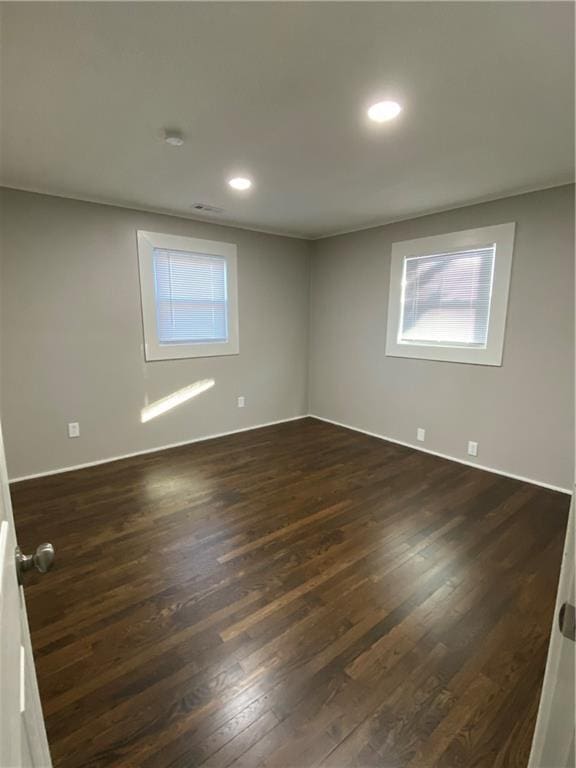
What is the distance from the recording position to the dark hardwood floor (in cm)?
123

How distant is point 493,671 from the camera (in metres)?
1.46

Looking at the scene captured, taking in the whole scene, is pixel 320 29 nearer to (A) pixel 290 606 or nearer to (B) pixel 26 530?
(A) pixel 290 606

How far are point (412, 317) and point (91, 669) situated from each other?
3.59 m

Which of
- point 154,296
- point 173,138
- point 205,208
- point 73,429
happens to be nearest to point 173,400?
point 73,429

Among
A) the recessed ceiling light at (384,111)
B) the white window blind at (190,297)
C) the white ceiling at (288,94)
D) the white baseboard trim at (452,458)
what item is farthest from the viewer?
the white window blind at (190,297)

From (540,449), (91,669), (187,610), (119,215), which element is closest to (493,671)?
(187,610)

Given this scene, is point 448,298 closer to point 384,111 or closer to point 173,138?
point 384,111

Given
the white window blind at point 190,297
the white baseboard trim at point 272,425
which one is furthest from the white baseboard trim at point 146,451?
the white window blind at point 190,297

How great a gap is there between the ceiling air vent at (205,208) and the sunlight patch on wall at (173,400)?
1.71m

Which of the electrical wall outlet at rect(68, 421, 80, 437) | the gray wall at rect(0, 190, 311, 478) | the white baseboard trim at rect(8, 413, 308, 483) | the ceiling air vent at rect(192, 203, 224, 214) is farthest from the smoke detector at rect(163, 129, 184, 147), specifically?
the white baseboard trim at rect(8, 413, 308, 483)

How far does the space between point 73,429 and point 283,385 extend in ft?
8.00

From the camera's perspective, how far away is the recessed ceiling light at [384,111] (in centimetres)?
167

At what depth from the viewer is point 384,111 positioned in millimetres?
1721

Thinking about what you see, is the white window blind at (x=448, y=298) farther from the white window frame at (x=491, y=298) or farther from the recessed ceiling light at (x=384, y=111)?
the recessed ceiling light at (x=384, y=111)
